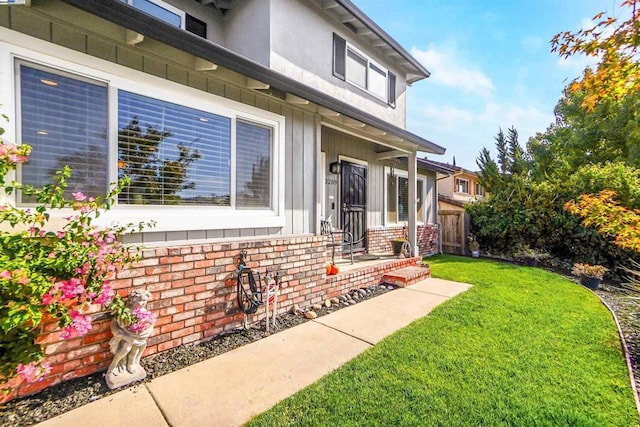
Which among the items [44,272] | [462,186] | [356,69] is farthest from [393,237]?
[462,186]

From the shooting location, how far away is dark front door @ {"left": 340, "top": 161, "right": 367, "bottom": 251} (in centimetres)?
771

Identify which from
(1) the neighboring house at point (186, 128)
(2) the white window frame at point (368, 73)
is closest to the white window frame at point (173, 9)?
(1) the neighboring house at point (186, 128)

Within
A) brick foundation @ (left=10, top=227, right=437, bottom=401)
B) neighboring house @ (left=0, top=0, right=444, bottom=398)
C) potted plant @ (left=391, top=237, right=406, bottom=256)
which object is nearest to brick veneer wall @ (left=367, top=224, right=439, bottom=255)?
potted plant @ (left=391, top=237, right=406, bottom=256)

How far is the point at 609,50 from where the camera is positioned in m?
3.11

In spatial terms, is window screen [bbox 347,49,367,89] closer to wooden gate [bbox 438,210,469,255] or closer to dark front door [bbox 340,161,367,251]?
dark front door [bbox 340,161,367,251]

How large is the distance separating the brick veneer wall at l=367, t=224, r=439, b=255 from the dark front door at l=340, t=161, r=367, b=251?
0.31 metres

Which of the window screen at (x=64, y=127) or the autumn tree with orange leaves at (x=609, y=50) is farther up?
the autumn tree with orange leaves at (x=609, y=50)

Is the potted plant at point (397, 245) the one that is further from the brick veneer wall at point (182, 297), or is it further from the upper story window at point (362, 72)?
the brick veneer wall at point (182, 297)

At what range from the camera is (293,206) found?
15.5 ft

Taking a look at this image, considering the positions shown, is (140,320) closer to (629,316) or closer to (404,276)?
(404,276)

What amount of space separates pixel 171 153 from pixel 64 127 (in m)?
0.96

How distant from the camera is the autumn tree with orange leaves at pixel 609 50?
115 inches

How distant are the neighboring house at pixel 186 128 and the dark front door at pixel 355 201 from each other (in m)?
1.57

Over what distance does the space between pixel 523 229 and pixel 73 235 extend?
11916mm
